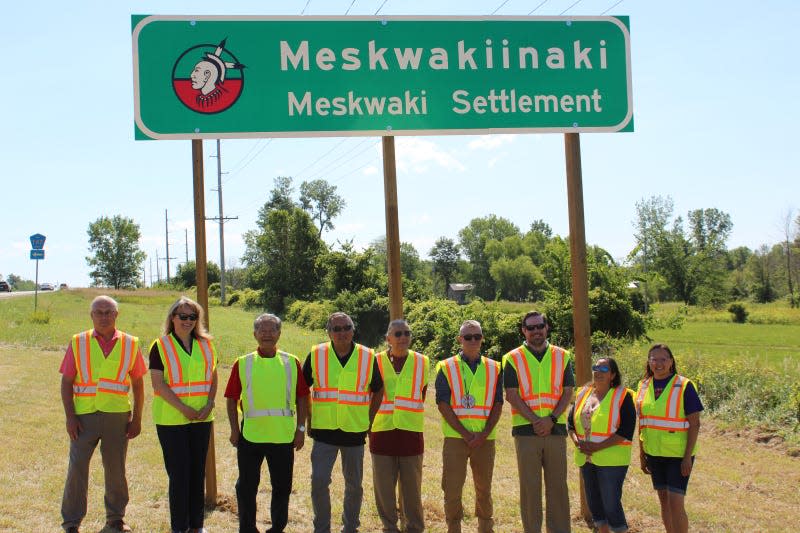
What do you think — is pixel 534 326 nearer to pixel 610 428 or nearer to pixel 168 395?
pixel 610 428

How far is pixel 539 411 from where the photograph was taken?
5.29 meters

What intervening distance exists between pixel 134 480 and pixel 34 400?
216 inches

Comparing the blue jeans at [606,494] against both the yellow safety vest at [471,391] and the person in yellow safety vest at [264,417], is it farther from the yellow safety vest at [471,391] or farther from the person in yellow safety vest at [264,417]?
the person in yellow safety vest at [264,417]

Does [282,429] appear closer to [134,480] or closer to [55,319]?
[134,480]

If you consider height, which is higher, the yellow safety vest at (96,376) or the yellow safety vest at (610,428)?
the yellow safety vest at (96,376)

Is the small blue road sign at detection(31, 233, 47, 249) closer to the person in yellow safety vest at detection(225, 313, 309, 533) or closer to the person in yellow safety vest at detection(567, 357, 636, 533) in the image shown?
the person in yellow safety vest at detection(225, 313, 309, 533)

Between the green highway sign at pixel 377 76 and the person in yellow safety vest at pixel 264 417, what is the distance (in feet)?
6.49

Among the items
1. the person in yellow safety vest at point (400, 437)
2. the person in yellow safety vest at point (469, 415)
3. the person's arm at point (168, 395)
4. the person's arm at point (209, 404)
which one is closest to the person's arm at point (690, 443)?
the person in yellow safety vest at point (469, 415)

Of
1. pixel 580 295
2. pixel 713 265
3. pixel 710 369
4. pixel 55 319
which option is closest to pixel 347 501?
pixel 580 295

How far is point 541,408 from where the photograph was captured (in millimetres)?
5285

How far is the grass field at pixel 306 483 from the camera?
610cm

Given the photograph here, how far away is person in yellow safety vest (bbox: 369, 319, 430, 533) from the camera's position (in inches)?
209

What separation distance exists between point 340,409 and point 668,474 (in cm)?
245

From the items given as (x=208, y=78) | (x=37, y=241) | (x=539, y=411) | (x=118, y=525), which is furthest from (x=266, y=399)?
(x=37, y=241)
